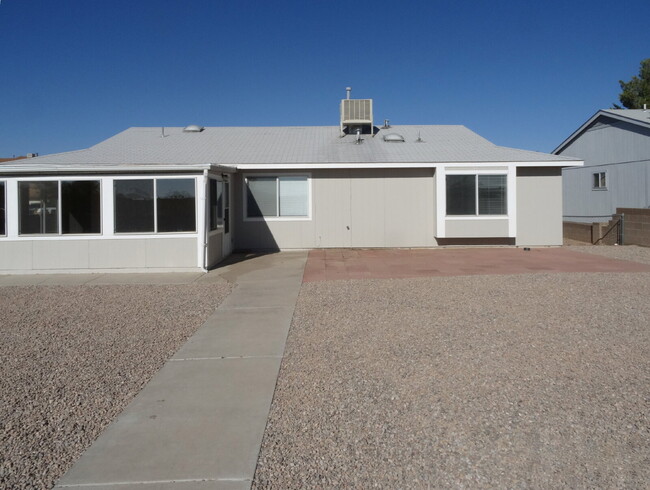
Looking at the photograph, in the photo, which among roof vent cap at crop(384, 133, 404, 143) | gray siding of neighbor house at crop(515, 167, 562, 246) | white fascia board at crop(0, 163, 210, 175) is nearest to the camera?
white fascia board at crop(0, 163, 210, 175)

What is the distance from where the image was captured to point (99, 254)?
520 inches

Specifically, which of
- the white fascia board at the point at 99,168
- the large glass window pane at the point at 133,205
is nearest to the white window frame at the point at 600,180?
the white fascia board at the point at 99,168

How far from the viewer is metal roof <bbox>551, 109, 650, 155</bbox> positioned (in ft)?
75.0

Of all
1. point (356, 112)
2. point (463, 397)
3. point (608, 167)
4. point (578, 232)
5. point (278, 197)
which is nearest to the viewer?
point (463, 397)

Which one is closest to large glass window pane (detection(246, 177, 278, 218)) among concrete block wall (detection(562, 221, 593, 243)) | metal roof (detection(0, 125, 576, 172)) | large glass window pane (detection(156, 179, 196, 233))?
metal roof (detection(0, 125, 576, 172))

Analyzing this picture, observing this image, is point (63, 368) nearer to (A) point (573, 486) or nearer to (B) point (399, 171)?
(A) point (573, 486)

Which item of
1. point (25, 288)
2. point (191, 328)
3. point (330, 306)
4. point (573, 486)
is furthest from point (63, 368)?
point (25, 288)

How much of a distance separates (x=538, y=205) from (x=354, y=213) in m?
5.57

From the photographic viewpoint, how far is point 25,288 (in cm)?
1126

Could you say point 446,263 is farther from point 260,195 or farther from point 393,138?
point 393,138

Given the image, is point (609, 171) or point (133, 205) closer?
point (133, 205)

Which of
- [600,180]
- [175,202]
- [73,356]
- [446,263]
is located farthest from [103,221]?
[600,180]

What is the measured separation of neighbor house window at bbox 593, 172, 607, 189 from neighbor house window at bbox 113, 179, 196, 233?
19718 mm

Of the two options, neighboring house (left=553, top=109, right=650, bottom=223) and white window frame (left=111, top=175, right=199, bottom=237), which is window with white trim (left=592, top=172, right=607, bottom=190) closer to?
neighboring house (left=553, top=109, right=650, bottom=223)
